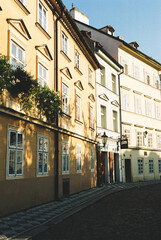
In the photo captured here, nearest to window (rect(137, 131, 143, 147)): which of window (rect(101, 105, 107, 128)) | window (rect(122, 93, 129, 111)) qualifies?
window (rect(122, 93, 129, 111))

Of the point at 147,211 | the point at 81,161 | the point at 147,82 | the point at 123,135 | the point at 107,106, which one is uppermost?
the point at 147,82

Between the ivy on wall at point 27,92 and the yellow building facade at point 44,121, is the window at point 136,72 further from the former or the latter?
the ivy on wall at point 27,92

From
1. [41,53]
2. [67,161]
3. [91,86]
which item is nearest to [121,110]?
[91,86]

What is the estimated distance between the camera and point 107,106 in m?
24.1

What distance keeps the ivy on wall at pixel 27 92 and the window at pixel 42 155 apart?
3.18 feet

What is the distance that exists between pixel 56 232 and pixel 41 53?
7657 mm

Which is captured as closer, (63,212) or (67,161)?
(63,212)

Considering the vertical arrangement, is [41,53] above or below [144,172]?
above

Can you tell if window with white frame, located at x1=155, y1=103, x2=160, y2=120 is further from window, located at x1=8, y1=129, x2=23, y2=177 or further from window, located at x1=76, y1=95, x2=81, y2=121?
window, located at x1=8, y1=129, x2=23, y2=177

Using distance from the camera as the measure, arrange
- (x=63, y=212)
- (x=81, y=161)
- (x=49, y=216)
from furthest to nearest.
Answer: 1. (x=81, y=161)
2. (x=63, y=212)
3. (x=49, y=216)

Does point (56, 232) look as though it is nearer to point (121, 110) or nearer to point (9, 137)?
point (9, 137)

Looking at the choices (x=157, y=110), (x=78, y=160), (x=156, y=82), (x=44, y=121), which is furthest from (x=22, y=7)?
(x=156, y=82)

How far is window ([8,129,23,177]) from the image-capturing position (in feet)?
29.8

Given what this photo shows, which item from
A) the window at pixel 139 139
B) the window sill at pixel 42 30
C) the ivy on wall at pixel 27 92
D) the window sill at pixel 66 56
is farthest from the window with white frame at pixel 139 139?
the window sill at pixel 42 30
